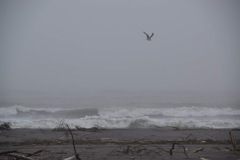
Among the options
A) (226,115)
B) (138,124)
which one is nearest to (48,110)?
(138,124)

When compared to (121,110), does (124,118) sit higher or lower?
lower

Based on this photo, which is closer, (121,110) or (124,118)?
(124,118)

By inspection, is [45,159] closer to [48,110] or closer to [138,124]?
[138,124]

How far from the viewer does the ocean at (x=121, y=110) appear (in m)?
18.8

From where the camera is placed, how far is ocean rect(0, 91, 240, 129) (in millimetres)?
18844

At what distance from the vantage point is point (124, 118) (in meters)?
20.7

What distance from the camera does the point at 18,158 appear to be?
568cm

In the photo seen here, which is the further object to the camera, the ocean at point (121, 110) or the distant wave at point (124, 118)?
the ocean at point (121, 110)

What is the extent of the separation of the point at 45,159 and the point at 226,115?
1882 centimetres

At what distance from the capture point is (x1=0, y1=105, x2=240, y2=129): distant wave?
18.5 meters

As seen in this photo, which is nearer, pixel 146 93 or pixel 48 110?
pixel 48 110

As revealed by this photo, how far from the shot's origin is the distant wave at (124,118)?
18.5 meters

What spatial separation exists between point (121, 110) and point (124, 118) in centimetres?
366

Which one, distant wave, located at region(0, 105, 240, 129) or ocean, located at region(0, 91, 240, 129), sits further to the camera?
ocean, located at region(0, 91, 240, 129)
